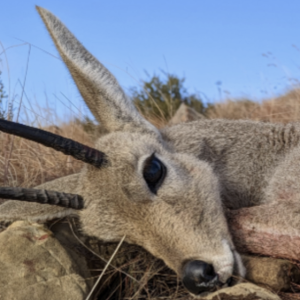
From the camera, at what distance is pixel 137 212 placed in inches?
130

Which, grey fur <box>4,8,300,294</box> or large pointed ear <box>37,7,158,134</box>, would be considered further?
large pointed ear <box>37,7,158,134</box>

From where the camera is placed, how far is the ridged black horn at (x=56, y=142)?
3.19 metres

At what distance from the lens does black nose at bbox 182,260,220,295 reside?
300 cm

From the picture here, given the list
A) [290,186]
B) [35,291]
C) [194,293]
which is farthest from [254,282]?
[35,291]

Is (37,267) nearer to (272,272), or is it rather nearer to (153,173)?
(153,173)

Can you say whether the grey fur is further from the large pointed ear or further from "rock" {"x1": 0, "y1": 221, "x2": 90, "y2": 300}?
"rock" {"x1": 0, "y1": 221, "x2": 90, "y2": 300}

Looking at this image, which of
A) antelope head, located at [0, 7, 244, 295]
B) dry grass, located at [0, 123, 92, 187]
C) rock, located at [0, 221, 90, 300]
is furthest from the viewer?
dry grass, located at [0, 123, 92, 187]

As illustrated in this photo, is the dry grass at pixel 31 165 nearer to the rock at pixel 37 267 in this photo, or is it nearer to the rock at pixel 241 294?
the rock at pixel 37 267

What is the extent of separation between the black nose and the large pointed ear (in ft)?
4.20

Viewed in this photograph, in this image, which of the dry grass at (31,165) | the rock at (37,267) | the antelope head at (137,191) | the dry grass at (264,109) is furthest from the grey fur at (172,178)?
the dry grass at (264,109)

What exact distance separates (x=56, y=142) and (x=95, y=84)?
0.64 meters

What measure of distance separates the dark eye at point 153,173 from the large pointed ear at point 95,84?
0.55 m

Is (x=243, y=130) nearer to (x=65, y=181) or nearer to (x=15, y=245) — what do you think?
(x=65, y=181)

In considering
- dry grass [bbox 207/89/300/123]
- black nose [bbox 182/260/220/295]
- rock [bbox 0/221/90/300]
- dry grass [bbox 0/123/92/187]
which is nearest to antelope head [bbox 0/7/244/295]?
black nose [bbox 182/260/220/295]
